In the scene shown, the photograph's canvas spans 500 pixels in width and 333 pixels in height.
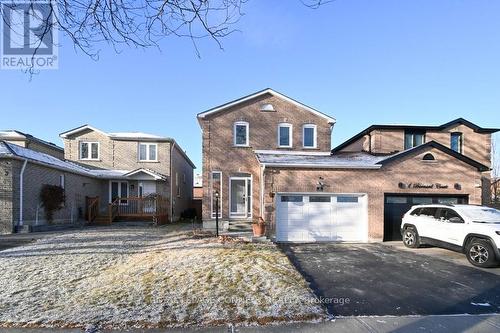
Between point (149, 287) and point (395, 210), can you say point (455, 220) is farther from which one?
point (149, 287)

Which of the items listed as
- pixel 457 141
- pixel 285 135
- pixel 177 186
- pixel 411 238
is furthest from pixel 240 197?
pixel 457 141

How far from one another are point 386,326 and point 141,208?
18267mm

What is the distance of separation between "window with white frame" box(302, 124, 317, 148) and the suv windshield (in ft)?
29.5

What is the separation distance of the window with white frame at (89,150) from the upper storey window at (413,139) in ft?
68.1

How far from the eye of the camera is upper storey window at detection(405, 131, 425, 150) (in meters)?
20.8

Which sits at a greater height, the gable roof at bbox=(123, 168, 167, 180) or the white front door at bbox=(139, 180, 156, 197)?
the gable roof at bbox=(123, 168, 167, 180)

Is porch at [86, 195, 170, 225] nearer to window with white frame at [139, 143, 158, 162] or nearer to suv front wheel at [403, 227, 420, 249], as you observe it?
window with white frame at [139, 143, 158, 162]

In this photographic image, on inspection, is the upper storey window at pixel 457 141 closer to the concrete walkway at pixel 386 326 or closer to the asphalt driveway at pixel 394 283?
the asphalt driveway at pixel 394 283

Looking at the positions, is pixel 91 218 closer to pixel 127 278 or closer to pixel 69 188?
pixel 69 188

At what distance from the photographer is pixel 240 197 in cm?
1802

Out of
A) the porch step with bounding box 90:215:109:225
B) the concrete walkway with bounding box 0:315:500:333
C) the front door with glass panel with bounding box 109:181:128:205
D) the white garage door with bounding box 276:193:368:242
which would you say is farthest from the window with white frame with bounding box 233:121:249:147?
the concrete walkway with bounding box 0:315:500:333

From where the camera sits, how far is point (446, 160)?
48.4 ft

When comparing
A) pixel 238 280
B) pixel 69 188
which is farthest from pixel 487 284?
pixel 69 188

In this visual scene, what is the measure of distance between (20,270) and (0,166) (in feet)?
28.6
